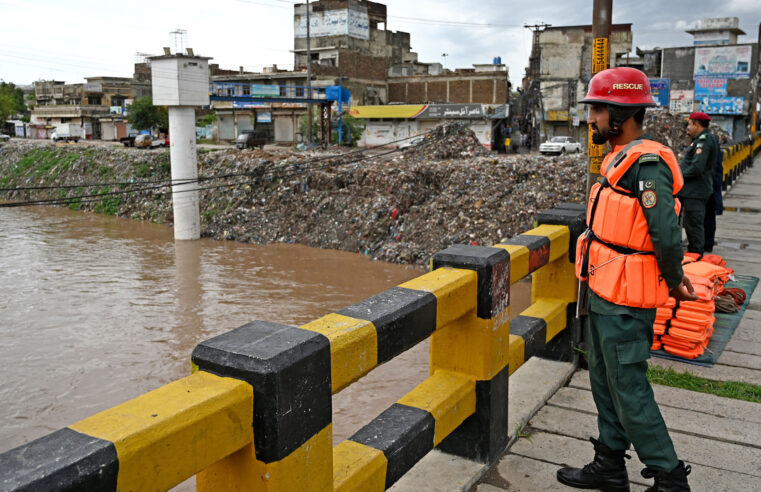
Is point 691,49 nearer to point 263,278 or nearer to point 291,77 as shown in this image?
point 291,77

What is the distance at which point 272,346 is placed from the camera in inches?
68.8

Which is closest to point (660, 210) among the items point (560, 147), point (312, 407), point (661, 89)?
point (312, 407)

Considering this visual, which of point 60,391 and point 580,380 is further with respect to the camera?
point 60,391

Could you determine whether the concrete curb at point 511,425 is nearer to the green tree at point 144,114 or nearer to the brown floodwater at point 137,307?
the brown floodwater at point 137,307

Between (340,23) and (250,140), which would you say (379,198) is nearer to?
(250,140)

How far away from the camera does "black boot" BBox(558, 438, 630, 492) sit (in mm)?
2895

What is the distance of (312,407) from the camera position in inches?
72.1

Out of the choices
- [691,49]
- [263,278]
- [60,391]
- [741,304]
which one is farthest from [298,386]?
[691,49]

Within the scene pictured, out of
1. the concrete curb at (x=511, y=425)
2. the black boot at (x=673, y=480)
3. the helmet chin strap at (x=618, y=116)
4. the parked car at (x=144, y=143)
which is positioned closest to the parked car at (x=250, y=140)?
the parked car at (x=144, y=143)

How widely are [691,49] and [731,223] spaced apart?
4549cm

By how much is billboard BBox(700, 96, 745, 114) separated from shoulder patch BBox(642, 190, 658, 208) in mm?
53115

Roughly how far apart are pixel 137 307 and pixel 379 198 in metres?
8.62

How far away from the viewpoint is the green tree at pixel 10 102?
76.8 m

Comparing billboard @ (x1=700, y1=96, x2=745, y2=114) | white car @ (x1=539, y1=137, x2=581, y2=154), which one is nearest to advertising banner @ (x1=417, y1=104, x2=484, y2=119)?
white car @ (x1=539, y1=137, x2=581, y2=154)
